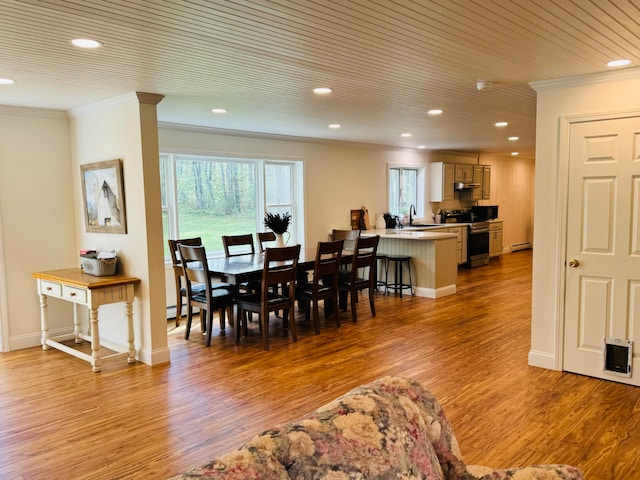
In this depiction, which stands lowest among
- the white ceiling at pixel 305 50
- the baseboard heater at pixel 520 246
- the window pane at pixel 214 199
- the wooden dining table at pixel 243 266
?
the baseboard heater at pixel 520 246

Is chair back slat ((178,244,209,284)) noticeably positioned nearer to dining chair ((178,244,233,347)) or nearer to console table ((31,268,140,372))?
dining chair ((178,244,233,347))

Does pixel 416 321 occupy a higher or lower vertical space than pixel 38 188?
lower

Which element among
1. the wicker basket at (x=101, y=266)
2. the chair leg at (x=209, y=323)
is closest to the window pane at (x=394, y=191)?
the chair leg at (x=209, y=323)

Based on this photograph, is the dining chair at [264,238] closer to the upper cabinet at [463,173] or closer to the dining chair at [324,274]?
the dining chair at [324,274]

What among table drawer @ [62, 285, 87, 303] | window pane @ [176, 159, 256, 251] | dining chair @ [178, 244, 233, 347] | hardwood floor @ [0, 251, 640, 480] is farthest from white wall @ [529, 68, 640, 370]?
window pane @ [176, 159, 256, 251]

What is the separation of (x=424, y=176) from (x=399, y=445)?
8725 millimetres

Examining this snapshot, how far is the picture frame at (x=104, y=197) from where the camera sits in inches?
164

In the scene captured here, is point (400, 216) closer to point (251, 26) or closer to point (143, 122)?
point (143, 122)

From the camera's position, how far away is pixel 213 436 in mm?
2879

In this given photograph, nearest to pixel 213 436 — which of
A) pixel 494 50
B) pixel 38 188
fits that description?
pixel 494 50

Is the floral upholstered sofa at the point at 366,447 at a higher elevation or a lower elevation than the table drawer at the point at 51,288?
higher

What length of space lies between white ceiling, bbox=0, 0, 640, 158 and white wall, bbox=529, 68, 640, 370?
0.65 feet

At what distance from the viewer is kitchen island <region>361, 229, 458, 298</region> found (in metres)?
6.64

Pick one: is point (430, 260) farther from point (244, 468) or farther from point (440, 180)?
point (244, 468)
